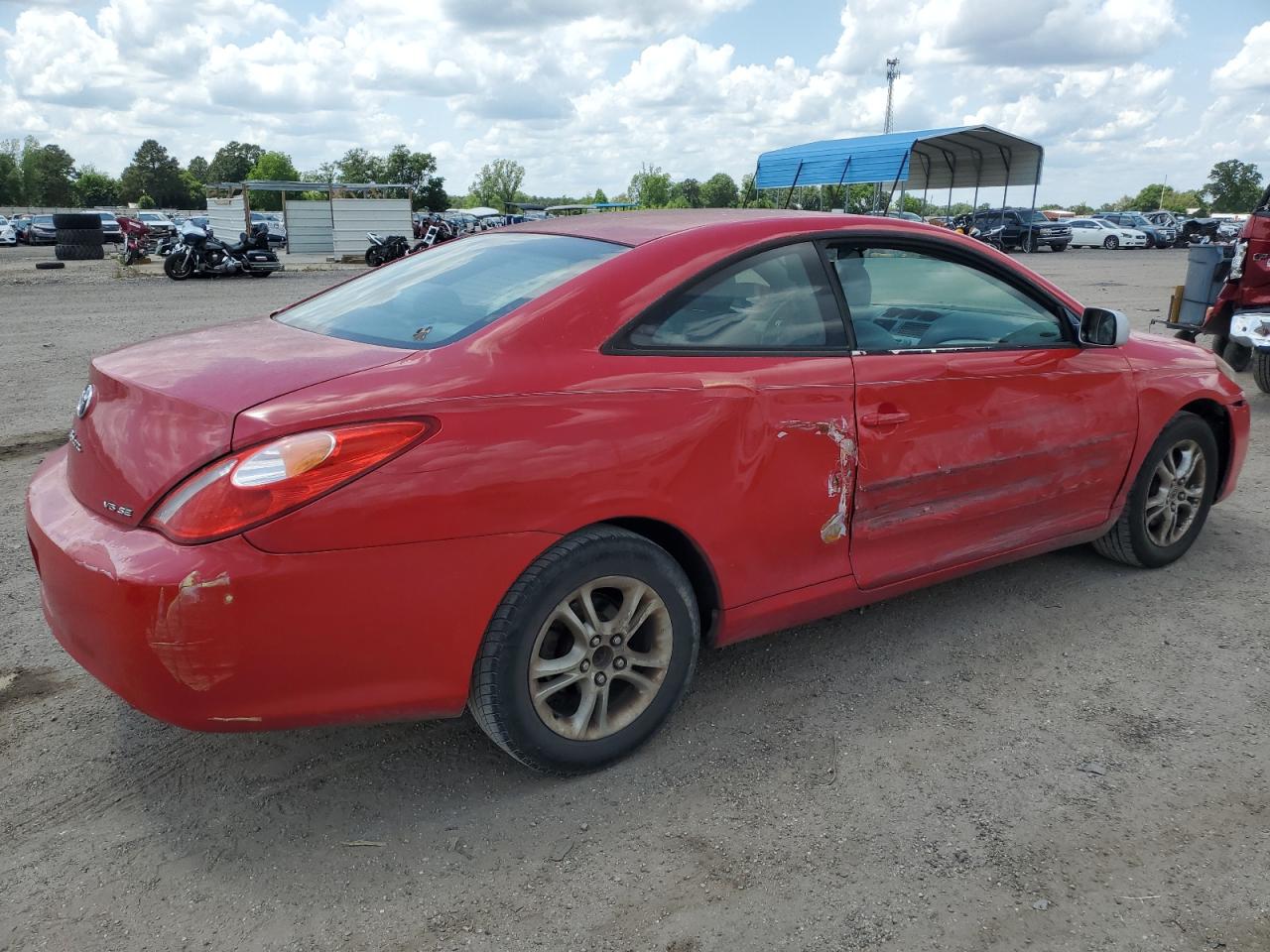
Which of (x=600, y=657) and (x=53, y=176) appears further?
(x=53, y=176)

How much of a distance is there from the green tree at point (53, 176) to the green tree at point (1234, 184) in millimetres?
105248

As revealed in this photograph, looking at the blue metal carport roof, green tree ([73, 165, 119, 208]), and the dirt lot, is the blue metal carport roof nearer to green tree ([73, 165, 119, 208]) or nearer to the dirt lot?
the dirt lot

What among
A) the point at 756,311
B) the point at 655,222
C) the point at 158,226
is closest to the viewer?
the point at 756,311

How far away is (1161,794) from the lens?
2758mm

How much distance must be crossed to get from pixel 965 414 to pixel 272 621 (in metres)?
2.33

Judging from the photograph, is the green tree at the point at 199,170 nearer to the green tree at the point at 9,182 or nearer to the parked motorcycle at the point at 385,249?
the green tree at the point at 9,182

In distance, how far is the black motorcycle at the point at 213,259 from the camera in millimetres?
20312

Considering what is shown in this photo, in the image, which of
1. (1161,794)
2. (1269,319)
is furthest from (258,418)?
(1269,319)

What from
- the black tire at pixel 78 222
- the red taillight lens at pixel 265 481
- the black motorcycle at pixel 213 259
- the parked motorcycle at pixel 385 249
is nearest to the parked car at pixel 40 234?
the black tire at pixel 78 222

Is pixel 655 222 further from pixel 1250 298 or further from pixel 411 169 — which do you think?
pixel 411 169

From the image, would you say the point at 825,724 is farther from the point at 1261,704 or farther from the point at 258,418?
the point at 258,418

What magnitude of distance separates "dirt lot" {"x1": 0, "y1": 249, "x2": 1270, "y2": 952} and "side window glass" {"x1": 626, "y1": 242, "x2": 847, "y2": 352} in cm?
116

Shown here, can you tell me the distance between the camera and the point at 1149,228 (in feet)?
147

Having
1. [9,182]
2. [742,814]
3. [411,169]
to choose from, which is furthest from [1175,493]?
[9,182]
